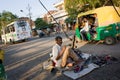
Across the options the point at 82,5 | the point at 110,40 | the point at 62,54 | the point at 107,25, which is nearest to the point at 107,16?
the point at 107,25

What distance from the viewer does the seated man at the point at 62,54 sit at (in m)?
7.88

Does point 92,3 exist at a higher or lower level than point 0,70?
higher

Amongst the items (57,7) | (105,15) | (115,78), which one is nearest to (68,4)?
(105,15)

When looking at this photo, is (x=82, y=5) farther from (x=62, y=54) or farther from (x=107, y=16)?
(x=62, y=54)

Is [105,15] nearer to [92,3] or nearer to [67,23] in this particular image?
[92,3]

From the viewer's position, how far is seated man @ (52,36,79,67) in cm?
788

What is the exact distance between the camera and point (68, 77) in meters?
7.30

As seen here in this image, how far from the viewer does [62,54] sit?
26.1 ft

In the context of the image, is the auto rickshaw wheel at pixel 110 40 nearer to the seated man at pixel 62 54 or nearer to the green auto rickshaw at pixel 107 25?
the green auto rickshaw at pixel 107 25

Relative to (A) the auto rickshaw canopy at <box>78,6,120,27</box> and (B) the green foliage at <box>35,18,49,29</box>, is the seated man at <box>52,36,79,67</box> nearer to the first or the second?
(A) the auto rickshaw canopy at <box>78,6,120,27</box>

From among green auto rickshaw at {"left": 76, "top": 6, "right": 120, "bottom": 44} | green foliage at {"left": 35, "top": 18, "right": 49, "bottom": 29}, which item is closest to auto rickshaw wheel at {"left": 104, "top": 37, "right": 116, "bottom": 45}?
green auto rickshaw at {"left": 76, "top": 6, "right": 120, "bottom": 44}

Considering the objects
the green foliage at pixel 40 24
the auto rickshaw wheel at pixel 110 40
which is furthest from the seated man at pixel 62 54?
the green foliage at pixel 40 24

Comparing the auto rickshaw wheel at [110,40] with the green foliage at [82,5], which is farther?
the green foliage at [82,5]

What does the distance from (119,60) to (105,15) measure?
18.2ft
